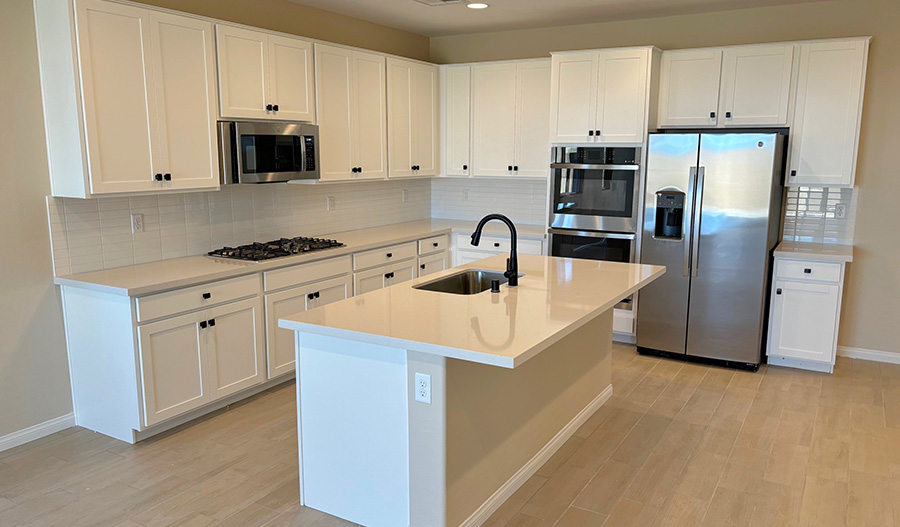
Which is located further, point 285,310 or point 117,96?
point 285,310

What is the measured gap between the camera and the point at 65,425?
3637 mm

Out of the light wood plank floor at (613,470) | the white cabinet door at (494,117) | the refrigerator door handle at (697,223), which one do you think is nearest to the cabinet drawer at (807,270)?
the refrigerator door handle at (697,223)

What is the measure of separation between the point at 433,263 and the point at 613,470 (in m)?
2.77

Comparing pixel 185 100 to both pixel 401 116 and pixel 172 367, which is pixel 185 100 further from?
pixel 401 116

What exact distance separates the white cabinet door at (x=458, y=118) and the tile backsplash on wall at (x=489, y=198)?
36cm

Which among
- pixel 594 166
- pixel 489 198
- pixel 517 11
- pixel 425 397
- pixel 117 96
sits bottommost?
pixel 425 397

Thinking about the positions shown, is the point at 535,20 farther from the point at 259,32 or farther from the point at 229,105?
the point at 229,105

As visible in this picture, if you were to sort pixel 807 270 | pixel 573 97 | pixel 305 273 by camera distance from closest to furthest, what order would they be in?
1. pixel 305 273
2. pixel 807 270
3. pixel 573 97

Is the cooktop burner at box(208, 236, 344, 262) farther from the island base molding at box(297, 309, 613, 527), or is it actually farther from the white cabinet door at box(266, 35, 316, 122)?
the island base molding at box(297, 309, 613, 527)

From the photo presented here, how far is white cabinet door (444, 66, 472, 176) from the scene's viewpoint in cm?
584

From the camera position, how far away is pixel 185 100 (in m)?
3.65

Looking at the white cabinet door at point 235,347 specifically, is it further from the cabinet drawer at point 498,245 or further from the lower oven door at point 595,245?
the lower oven door at point 595,245

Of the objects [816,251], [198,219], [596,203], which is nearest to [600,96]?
[596,203]

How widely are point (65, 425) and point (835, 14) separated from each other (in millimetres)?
5799
